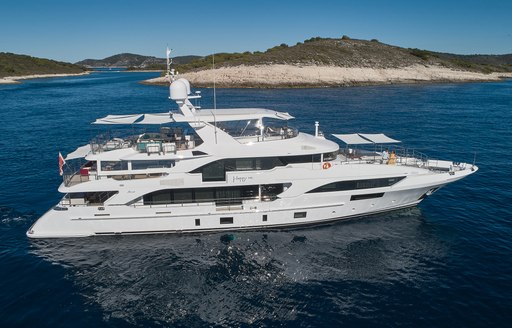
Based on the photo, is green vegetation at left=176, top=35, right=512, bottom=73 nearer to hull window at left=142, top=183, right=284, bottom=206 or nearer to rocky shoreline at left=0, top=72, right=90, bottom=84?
rocky shoreline at left=0, top=72, right=90, bottom=84

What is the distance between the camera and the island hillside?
102688mm

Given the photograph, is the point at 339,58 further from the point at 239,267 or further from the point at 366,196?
the point at 239,267

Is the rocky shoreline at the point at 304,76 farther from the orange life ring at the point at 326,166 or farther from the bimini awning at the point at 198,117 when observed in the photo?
the orange life ring at the point at 326,166

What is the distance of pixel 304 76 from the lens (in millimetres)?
103625

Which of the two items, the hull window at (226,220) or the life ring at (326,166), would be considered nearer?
the hull window at (226,220)

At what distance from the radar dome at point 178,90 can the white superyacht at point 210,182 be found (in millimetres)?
61

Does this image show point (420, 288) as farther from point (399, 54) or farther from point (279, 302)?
point (399, 54)

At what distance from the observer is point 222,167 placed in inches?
834

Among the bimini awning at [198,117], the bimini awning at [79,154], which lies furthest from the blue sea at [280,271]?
the bimini awning at [198,117]

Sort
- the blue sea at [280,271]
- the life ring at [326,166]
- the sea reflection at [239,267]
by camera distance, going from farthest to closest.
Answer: the life ring at [326,166] → the sea reflection at [239,267] → the blue sea at [280,271]

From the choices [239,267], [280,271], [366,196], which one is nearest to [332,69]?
[366,196]

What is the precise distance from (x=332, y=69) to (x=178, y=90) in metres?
96.4

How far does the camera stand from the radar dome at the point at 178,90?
70.7 feet

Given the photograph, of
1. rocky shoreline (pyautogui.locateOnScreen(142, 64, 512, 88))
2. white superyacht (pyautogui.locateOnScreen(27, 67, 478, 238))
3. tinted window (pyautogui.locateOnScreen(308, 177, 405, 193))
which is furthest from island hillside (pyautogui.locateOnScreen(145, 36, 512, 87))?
tinted window (pyautogui.locateOnScreen(308, 177, 405, 193))
